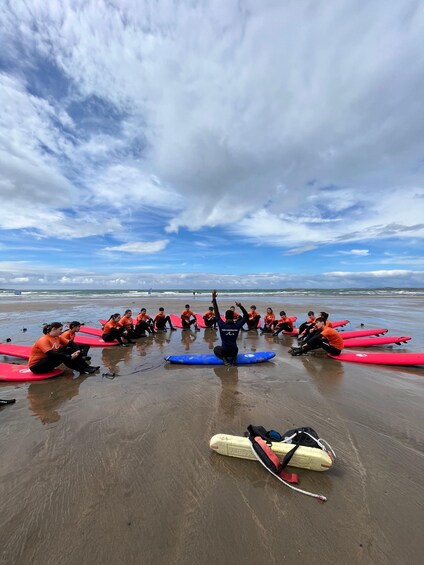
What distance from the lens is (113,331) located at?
10391 mm

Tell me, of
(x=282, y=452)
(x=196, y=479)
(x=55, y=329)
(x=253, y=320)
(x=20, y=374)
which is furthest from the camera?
(x=253, y=320)

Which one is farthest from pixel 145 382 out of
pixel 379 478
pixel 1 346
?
pixel 1 346

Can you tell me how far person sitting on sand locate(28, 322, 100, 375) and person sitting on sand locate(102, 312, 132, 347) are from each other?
10.3ft

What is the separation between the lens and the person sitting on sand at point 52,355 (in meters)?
6.52

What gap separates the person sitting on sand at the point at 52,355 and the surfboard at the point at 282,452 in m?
4.79

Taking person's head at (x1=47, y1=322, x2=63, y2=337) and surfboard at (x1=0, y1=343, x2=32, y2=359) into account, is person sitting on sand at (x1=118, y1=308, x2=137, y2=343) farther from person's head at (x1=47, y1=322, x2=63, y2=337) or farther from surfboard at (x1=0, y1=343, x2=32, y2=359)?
person's head at (x1=47, y1=322, x2=63, y2=337)

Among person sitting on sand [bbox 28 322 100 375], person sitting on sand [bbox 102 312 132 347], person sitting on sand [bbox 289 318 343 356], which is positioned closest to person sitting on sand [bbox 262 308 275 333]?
person sitting on sand [bbox 289 318 343 356]

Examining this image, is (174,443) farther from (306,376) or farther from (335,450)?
(306,376)

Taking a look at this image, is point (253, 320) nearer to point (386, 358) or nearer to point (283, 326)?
point (283, 326)

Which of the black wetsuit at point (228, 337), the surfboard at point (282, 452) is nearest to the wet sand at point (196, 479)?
the surfboard at point (282, 452)

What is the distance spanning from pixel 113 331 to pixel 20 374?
391 centimetres

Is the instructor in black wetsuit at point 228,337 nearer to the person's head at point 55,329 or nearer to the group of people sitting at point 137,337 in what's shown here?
the group of people sitting at point 137,337

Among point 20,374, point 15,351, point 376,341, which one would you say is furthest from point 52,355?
point 376,341

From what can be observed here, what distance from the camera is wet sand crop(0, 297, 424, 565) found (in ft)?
7.72
